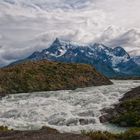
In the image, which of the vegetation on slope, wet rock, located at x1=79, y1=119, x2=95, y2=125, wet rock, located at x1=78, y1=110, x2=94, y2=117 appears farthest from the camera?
wet rock, located at x1=78, y1=110, x2=94, y2=117

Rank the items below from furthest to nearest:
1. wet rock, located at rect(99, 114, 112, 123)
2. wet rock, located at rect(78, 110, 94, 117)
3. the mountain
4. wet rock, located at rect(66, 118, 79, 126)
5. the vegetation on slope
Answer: the mountain, wet rock, located at rect(78, 110, 94, 117), wet rock, located at rect(99, 114, 112, 123), wet rock, located at rect(66, 118, 79, 126), the vegetation on slope

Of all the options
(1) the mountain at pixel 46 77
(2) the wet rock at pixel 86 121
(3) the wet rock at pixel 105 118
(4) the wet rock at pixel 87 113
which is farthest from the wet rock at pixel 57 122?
(1) the mountain at pixel 46 77

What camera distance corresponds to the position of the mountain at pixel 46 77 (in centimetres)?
11382

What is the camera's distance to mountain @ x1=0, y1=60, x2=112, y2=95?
113825mm

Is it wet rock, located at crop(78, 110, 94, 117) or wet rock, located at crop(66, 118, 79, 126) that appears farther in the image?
wet rock, located at crop(78, 110, 94, 117)

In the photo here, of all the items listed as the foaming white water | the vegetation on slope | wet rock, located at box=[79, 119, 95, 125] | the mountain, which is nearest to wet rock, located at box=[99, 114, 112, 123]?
the foaming white water

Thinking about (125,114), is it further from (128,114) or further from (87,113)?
(87,113)

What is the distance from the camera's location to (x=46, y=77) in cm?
12450

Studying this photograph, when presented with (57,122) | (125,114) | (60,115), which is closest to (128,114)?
(125,114)

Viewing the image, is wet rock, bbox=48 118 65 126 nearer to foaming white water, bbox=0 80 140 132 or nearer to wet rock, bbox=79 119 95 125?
foaming white water, bbox=0 80 140 132

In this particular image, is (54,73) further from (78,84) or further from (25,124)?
(25,124)

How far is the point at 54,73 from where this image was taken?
A: 128 meters

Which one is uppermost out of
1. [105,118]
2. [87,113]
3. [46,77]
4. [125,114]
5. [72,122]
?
[46,77]

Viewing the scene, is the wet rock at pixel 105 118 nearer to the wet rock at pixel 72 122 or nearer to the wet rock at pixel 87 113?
the wet rock at pixel 87 113
